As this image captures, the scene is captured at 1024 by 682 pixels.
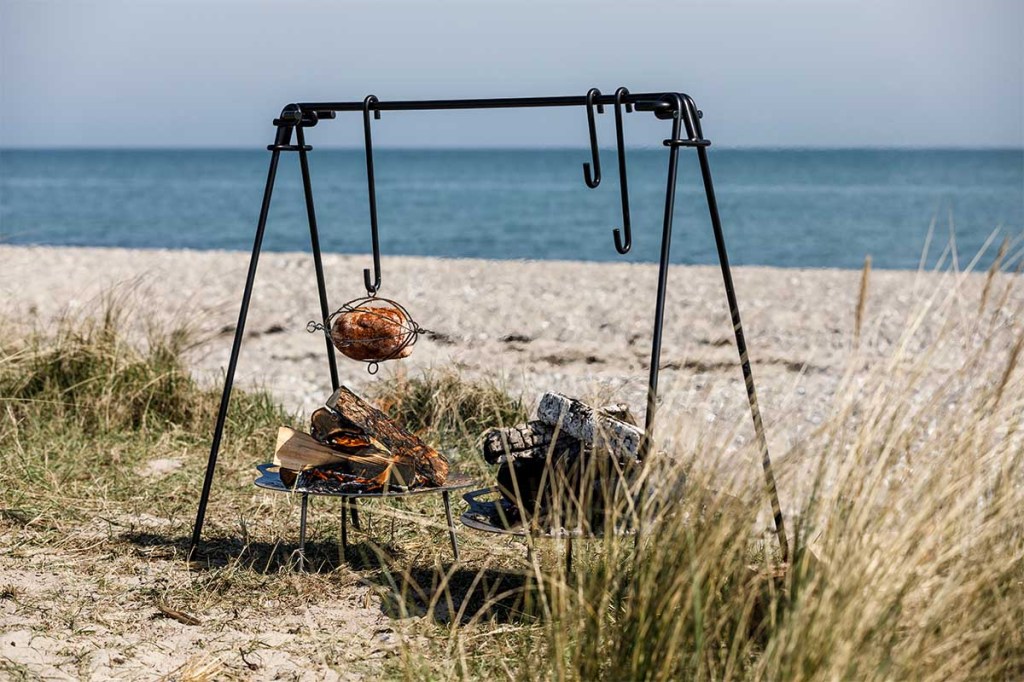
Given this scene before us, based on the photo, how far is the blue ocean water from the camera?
91.1 feet

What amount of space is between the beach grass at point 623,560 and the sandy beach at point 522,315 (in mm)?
1271

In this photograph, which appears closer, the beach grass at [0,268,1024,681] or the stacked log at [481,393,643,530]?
the beach grass at [0,268,1024,681]

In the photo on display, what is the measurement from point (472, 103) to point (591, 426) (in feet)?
3.71

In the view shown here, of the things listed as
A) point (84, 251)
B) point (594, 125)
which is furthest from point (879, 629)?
point (84, 251)

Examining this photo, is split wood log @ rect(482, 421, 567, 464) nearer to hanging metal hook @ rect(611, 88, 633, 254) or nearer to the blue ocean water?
hanging metal hook @ rect(611, 88, 633, 254)

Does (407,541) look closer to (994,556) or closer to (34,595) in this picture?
(34,595)

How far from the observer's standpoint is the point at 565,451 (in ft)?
10.7

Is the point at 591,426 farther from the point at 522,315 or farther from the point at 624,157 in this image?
the point at 522,315

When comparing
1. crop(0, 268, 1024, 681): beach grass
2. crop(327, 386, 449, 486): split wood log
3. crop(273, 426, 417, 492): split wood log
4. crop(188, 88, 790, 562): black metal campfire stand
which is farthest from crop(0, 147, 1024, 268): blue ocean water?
crop(273, 426, 417, 492): split wood log

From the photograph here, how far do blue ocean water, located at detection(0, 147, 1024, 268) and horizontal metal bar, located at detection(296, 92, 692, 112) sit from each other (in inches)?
520

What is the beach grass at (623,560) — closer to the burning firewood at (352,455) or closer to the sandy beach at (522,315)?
the burning firewood at (352,455)

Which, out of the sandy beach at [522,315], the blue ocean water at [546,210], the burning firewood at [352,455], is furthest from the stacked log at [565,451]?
the blue ocean water at [546,210]

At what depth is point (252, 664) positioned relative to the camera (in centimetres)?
300

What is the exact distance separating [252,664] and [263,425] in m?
2.66
